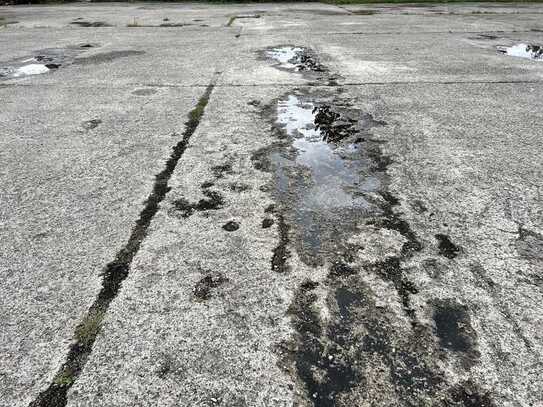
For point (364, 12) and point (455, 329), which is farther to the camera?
point (364, 12)

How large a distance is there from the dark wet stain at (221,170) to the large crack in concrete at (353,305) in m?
0.21

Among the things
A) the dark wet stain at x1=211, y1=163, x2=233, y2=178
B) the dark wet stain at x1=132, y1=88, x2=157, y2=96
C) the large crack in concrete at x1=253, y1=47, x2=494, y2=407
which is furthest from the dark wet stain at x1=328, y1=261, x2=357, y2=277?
the dark wet stain at x1=132, y1=88, x2=157, y2=96

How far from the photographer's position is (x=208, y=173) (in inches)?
114

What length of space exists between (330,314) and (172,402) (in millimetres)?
709

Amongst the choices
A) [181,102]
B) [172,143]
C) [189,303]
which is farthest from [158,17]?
[189,303]

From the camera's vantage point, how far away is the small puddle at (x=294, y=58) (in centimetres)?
575

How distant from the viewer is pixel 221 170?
9.63ft

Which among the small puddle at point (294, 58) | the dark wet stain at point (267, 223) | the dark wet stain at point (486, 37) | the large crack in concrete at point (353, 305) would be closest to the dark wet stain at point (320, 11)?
the dark wet stain at point (486, 37)

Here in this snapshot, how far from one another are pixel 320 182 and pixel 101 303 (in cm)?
155

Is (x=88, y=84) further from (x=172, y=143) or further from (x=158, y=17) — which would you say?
(x=158, y=17)

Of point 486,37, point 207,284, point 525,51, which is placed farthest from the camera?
point 486,37

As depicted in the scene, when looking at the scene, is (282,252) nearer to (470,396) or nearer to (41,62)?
(470,396)

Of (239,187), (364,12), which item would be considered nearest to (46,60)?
(239,187)

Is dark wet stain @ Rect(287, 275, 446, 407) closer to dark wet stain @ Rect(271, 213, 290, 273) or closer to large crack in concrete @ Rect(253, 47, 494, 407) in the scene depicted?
large crack in concrete @ Rect(253, 47, 494, 407)
